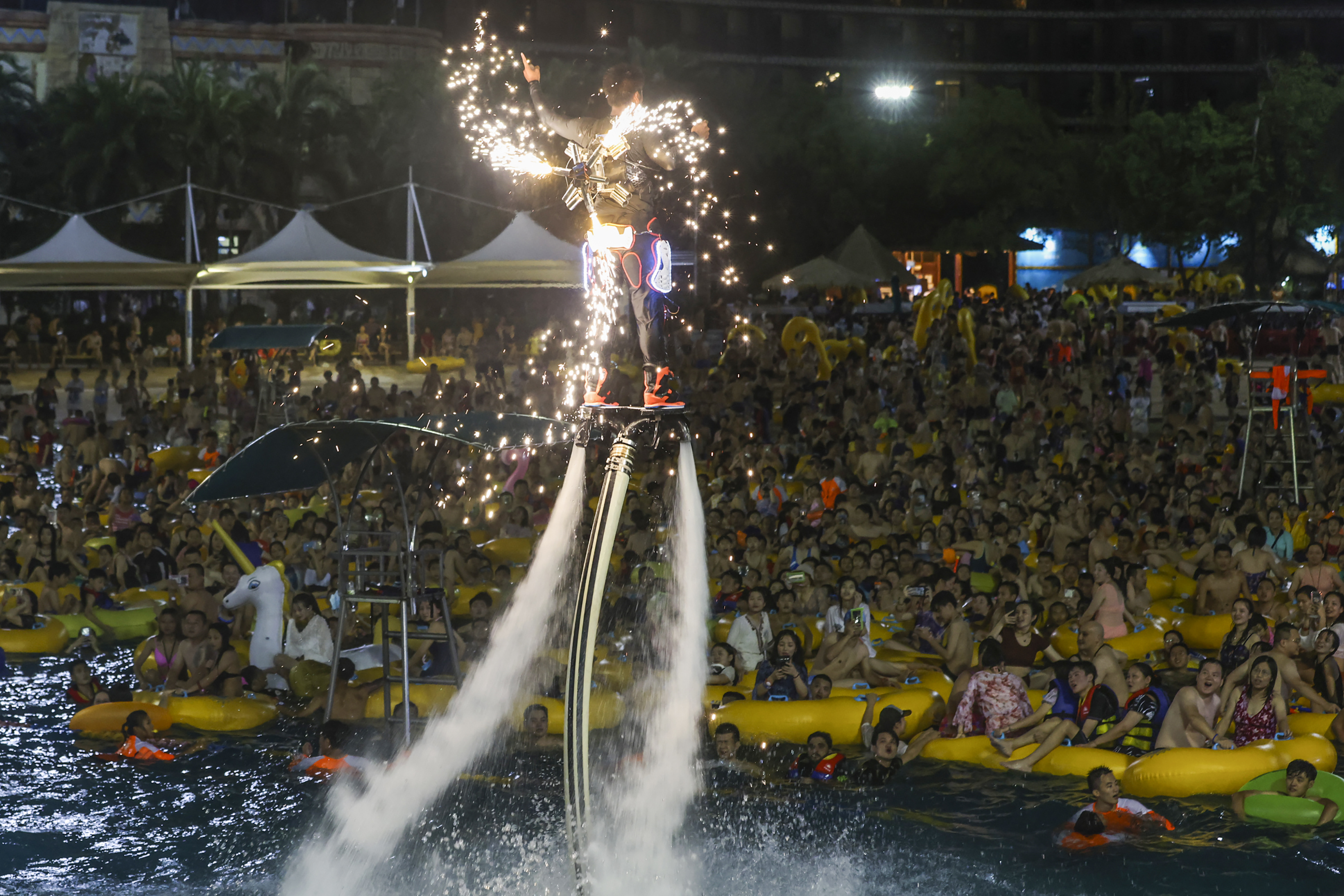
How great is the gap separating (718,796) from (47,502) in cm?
1146

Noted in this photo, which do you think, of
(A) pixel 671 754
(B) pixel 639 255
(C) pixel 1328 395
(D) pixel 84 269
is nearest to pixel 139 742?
(A) pixel 671 754

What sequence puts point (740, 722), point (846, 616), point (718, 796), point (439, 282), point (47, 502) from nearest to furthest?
1. point (718, 796)
2. point (740, 722)
3. point (846, 616)
4. point (47, 502)
5. point (439, 282)

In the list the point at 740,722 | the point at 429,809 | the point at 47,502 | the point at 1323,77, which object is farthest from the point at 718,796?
the point at 1323,77

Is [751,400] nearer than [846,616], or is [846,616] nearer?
[846,616]

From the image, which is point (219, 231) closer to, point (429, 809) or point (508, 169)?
point (429, 809)

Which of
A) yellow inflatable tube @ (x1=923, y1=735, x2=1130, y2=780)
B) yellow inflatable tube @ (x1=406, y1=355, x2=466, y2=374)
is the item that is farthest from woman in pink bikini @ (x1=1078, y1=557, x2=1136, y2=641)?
yellow inflatable tube @ (x1=406, y1=355, x2=466, y2=374)

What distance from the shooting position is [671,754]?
12.0 m

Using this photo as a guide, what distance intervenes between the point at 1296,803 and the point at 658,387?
23.4ft

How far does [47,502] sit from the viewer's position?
61.2 ft

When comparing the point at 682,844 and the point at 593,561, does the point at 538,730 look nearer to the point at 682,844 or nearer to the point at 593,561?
the point at 682,844

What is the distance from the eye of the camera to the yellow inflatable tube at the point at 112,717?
12.7 meters

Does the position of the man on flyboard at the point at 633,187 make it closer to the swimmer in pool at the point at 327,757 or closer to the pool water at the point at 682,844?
the pool water at the point at 682,844

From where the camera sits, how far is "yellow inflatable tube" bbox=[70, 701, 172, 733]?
41.6ft

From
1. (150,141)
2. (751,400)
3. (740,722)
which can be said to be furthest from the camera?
(150,141)
